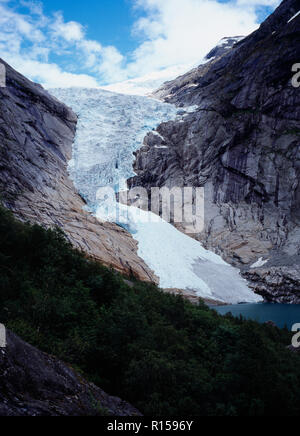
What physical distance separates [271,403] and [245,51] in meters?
60.8

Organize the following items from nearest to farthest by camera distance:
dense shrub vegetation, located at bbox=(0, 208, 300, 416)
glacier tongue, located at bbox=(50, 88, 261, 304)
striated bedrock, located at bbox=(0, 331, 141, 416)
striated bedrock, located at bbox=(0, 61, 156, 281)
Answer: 1. striated bedrock, located at bbox=(0, 331, 141, 416)
2. dense shrub vegetation, located at bbox=(0, 208, 300, 416)
3. striated bedrock, located at bbox=(0, 61, 156, 281)
4. glacier tongue, located at bbox=(50, 88, 261, 304)

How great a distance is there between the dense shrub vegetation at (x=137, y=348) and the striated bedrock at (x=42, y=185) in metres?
13.6

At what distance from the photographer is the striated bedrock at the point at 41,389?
14.5 ft

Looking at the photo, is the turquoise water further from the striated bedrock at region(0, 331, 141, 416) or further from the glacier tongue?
the striated bedrock at region(0, 331, 141, 416)

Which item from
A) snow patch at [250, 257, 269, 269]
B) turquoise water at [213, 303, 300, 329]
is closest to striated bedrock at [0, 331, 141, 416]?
turquoise water at [213, 303, 300, 329]

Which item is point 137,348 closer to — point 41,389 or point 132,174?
point 41,389

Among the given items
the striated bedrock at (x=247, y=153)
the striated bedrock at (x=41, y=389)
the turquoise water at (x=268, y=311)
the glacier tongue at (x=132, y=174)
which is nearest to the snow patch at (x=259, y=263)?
the striated bedrock at (x=247, y=153)

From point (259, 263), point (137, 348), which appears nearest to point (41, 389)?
point (137, 348)

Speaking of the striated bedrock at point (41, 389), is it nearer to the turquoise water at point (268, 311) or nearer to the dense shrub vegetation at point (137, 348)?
the dense shrub vegetation at point (137, 348)

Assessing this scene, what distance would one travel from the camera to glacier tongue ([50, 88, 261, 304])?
33156 millimetres

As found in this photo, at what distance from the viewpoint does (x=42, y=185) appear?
30.2 m

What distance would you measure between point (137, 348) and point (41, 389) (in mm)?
3252

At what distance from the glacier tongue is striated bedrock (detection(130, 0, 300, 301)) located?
284 centimetres
